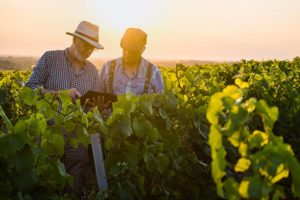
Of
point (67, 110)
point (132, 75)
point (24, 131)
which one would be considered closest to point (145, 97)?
point (67, 110)

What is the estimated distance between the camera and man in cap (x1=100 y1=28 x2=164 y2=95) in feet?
17.1

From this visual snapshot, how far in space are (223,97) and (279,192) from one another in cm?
46

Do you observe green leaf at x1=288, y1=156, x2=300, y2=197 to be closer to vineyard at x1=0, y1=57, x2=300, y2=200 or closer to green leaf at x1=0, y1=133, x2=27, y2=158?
vineyard at x1=0, y1=57, x2=300, y2=200

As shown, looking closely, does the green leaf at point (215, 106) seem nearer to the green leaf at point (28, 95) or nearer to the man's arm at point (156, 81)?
the green leaf at point (28, 95)

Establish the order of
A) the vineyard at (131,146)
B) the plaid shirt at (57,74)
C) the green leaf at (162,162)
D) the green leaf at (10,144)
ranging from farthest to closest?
the plaid shirt at (57,74)
the green leaf at (162,162)
the vineyard at (131,146)
the green leaf at (10,144)

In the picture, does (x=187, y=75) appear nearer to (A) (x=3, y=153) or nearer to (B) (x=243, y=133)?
(A) (x=3, y=153)

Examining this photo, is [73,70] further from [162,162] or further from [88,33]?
[162,162]

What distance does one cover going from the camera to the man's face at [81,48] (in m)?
5.20

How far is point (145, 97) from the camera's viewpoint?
3.73 meters

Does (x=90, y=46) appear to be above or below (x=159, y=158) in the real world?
above

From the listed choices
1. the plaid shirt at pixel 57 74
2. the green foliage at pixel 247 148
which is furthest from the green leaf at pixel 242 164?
the plaid shirt at pixel 57 74

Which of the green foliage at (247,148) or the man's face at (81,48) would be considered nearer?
the green foliage at (247,148)

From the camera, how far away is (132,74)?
17.4 feet

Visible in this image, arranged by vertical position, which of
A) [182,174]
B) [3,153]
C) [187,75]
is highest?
[187,75]
